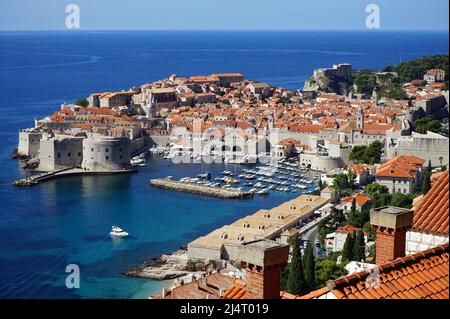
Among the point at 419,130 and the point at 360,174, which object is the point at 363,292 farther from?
the point at 419,130

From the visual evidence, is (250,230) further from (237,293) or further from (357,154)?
(237,293)

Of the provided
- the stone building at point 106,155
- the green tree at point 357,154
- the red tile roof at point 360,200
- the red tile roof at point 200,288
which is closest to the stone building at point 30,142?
the stone building at point 106,155

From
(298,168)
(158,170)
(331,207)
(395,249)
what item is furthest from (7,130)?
(395,249)

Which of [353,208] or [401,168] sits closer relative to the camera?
[353,208]

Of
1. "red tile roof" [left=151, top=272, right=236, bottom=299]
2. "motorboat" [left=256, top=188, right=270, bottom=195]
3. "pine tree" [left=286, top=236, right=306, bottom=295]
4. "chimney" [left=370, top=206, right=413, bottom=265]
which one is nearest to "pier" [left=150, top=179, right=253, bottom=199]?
"motorboat" [left=256, top=188, right=270, bottom=195]

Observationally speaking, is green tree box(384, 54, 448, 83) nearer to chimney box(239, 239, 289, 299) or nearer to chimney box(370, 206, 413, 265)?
chimney box(370, 206, 413, 265)

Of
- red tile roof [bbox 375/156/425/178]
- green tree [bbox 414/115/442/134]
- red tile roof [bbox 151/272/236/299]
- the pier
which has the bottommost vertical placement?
the pier

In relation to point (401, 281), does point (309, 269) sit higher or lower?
Result: lower

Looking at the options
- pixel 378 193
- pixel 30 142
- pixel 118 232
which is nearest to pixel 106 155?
pixel 30 142
